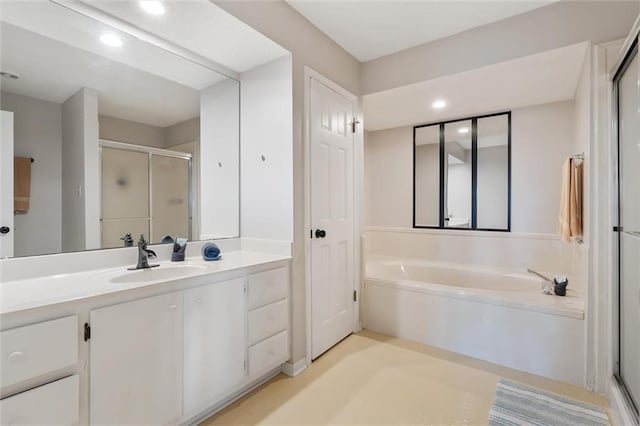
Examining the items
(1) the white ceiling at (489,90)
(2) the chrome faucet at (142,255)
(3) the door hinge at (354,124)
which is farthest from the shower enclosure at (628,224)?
(2) the chrome faucet at (142,255)

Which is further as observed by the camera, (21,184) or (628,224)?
(628,224)

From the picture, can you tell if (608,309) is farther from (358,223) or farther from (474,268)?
(358,223)

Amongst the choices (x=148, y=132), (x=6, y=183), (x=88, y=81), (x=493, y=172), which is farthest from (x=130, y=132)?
(x=493, y=172)

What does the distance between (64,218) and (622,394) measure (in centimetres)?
317

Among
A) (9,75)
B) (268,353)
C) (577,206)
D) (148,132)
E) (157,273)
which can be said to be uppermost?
(9,75)

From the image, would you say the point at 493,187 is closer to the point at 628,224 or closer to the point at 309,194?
the point at 628,224

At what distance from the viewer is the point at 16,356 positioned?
984 millimetres

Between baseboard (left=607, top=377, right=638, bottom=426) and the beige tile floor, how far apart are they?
0.33 ft

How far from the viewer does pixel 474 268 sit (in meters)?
3.27

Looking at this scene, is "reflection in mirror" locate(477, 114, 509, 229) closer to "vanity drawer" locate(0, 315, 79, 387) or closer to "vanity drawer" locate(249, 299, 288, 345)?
"vanity drawer" locate(249, 299, 288, 345)

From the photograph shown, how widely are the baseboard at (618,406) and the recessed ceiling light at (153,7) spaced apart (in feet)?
10.4

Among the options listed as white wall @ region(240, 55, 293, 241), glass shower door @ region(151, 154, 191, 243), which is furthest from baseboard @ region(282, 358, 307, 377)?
glass shower door @ region(151, 154, 191, 243)

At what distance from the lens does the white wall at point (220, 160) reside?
7.39ft

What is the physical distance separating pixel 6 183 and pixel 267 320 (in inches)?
59.2
